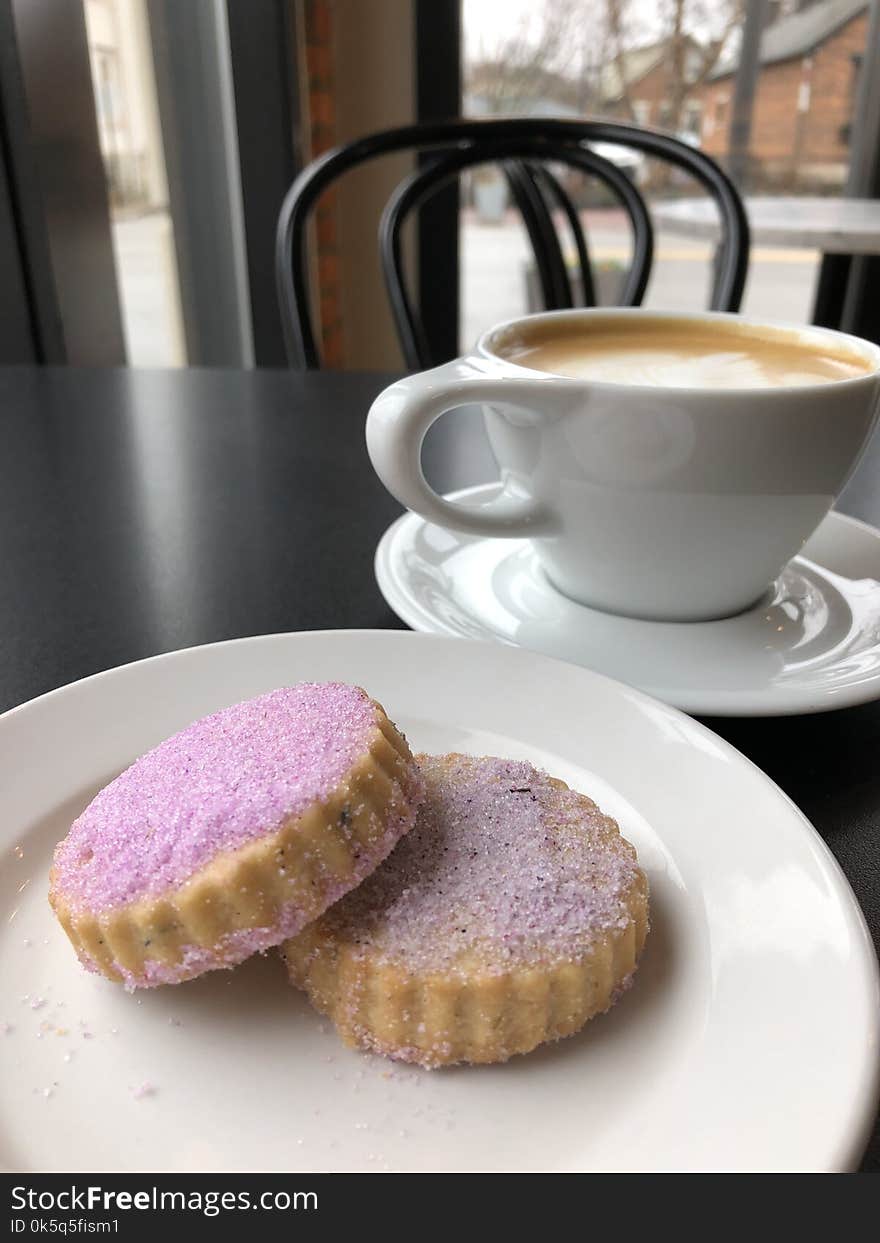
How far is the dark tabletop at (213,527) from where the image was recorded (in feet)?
1.93

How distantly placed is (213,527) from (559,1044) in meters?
0.60

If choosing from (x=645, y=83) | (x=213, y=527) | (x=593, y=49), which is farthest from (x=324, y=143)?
(x=213, y=527)

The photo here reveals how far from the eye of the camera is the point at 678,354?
0.80 meters

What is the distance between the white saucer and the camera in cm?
58

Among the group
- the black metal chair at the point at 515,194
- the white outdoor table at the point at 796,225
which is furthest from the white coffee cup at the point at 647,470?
the white outdoor table at the point at 796,225

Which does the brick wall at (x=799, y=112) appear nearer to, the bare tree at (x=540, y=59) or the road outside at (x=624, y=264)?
the road outside at (x=624, y=264)

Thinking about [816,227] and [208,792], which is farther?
[816,227]

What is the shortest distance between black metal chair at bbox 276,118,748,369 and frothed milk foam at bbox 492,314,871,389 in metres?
0.65

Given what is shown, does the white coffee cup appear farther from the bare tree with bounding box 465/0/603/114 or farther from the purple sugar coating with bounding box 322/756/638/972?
the bare tree with bounding box 465/0/603/114

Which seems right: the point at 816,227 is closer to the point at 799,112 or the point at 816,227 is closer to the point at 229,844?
the point at 799,112

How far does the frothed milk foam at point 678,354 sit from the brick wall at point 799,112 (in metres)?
2.57

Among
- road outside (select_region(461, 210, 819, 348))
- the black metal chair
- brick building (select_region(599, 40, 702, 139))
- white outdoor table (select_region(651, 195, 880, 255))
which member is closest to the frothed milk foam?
the black metal chair
